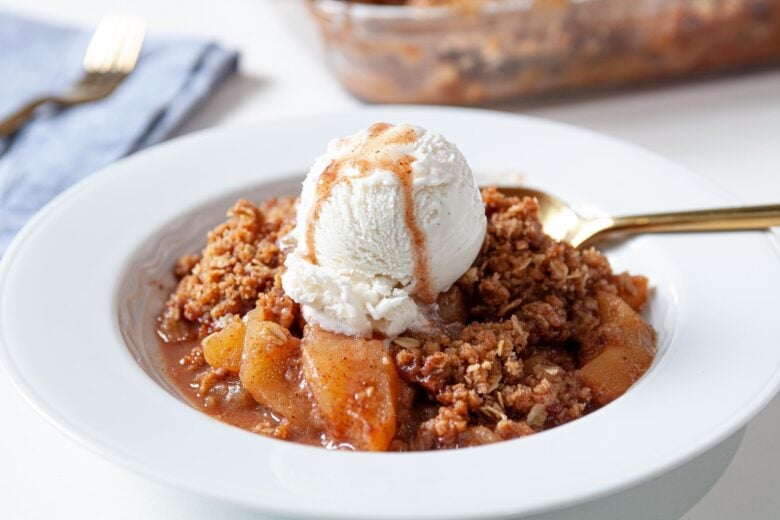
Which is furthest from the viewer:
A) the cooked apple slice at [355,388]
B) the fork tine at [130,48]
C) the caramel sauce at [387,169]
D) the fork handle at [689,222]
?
the fork tine at [130,48]

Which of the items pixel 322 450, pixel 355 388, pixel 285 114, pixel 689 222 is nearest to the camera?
pixel 322 450

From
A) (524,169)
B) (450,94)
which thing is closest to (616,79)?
(450,94)

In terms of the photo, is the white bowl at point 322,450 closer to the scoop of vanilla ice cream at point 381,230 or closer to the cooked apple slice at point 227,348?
the cooked apple slice at point 227,348

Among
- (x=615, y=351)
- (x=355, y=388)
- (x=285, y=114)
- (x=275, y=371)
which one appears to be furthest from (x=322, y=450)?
(x=285, y=114)

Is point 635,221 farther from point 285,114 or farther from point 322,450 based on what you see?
point 285,114

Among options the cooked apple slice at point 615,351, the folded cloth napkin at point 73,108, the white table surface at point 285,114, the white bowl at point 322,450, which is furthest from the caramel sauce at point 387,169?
the folded cloth napkin at point 73,108

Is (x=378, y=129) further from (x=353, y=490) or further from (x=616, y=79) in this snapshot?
(x=616, y=79)
